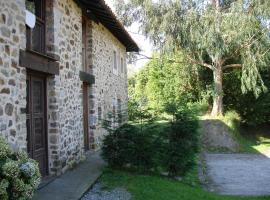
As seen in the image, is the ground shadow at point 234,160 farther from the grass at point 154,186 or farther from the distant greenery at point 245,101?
the grass at point 154,186

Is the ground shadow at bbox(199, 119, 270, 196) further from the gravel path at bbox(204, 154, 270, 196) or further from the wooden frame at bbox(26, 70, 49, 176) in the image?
the wooden frame at bbox(26, 70, 49, 176)

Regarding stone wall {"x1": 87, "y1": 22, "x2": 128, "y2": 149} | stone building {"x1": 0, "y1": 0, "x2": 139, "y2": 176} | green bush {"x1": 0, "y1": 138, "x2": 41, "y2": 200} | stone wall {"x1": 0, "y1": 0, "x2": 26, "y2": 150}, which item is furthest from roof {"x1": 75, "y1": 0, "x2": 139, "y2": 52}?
green bush {"x1": 0, "y1": 138, "x2": 41, "y2": 200}

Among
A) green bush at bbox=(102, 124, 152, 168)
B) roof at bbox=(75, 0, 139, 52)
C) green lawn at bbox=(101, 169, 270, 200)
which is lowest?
green lawn at bbox=(101, 169, 270, 200)

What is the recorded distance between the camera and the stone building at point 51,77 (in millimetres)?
5559

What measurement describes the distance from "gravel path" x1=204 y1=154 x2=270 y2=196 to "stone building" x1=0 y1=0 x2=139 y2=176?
3643mm

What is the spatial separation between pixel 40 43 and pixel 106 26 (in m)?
5.60

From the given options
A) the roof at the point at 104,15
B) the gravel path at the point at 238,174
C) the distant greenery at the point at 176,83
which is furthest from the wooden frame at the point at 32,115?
the distant greenery at the point at 176,83

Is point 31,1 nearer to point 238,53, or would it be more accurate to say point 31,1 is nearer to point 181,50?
point 181,50

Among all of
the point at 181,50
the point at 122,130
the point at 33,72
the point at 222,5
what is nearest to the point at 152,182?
the point at 122,130

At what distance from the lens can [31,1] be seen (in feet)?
23.7

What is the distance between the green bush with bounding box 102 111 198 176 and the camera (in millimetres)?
8531

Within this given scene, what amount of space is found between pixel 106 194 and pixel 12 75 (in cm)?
263

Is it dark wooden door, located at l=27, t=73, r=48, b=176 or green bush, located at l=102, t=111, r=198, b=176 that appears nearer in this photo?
dark wooden door, located at l=27, t=73, r=48, b=176

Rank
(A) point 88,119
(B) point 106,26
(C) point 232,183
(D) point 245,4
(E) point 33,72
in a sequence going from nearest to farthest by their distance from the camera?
(E) point 33,72 → (C) point 232,183 → (A) point 88,119 → (B) point 106,26 → (D) point 245,4
